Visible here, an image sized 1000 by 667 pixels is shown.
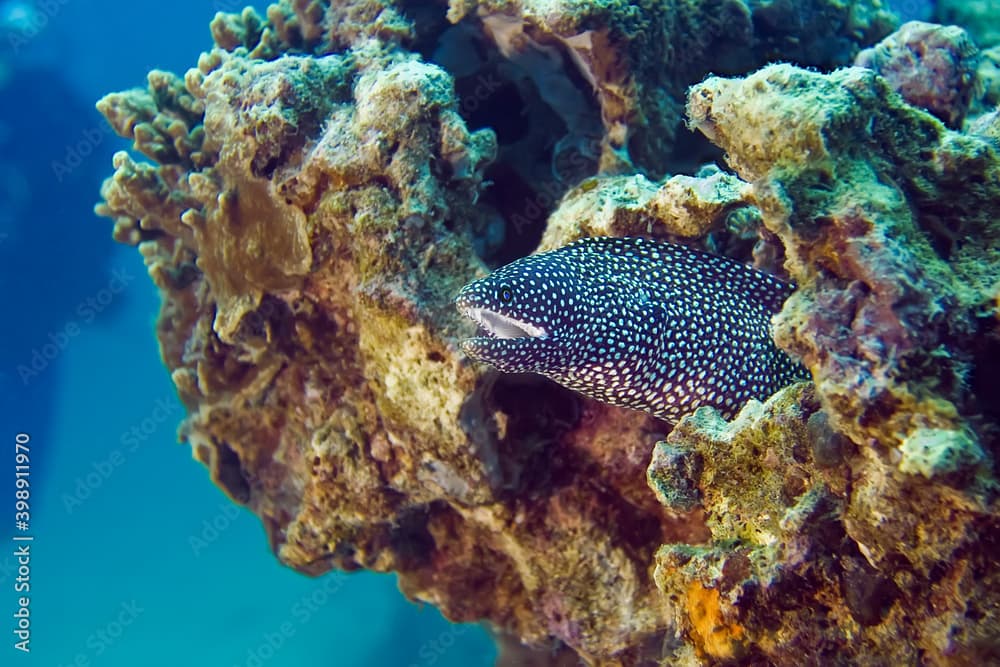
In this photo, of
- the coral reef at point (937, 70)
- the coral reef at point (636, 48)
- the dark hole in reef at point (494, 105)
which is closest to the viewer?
the coral reef at point (636, 48)

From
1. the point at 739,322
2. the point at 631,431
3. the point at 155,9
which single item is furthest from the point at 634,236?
the point at 155,9

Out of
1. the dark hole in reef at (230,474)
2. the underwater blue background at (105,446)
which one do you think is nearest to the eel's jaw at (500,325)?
the dark hole in reef at (230,474)

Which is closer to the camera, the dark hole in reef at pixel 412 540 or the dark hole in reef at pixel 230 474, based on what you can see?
the dark hole in reef at pixel 412 540

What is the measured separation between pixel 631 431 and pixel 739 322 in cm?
95

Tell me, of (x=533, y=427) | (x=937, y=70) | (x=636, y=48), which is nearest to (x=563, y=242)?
(x=533, y=427)

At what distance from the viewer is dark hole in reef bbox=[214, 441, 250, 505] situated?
539cm

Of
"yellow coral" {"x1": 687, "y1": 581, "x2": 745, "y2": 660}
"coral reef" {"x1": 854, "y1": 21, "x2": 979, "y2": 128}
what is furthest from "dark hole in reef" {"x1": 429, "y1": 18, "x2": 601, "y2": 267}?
"yellow coral" {"x1": 687, "y1": 581, "x2": 745, "y2": 660}

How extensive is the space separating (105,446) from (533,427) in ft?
63.3

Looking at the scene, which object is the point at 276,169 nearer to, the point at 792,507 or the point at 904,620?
the point at 792,507

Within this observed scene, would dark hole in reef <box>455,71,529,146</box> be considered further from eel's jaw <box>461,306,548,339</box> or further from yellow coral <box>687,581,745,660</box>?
yellow coral <box>687,581,745,660</box>

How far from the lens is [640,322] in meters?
3.42

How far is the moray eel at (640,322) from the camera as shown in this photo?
128 inches

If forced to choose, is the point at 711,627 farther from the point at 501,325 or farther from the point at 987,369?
the point at 501,325

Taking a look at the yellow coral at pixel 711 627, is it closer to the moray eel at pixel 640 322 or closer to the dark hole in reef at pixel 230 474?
the moray eel at pixel 640 322
